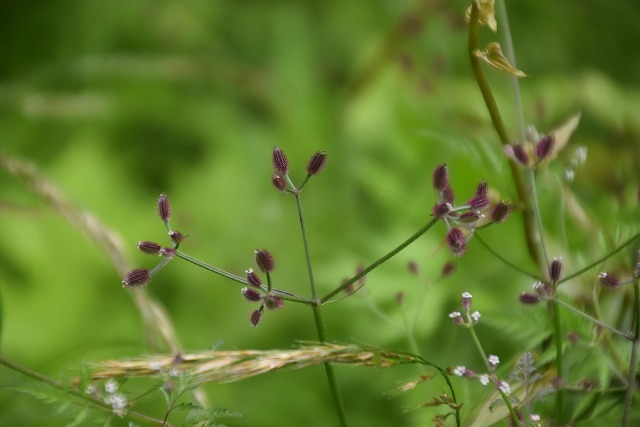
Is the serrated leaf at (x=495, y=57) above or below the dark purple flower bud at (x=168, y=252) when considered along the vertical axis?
above

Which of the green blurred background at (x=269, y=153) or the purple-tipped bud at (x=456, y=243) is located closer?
the purple-tipped bud at (x=456, y=243)

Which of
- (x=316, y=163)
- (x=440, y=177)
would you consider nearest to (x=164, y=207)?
(x=316, y=163)

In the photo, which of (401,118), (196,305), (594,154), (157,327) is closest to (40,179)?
(157,327)

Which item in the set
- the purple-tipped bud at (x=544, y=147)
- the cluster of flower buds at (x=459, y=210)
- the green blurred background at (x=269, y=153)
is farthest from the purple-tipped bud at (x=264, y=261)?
the green blurred background at (x=269, y=153)

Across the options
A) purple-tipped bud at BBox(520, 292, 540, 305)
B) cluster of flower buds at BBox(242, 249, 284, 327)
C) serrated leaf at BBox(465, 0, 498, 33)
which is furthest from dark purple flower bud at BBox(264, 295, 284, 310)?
serrated leaf at BBox(465, 0, 498, 33)

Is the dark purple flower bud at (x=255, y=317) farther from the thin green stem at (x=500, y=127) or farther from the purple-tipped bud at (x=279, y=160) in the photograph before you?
the thin green stem at (x=500, y=127)

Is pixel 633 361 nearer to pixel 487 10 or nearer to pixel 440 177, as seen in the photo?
pixel 440 177
